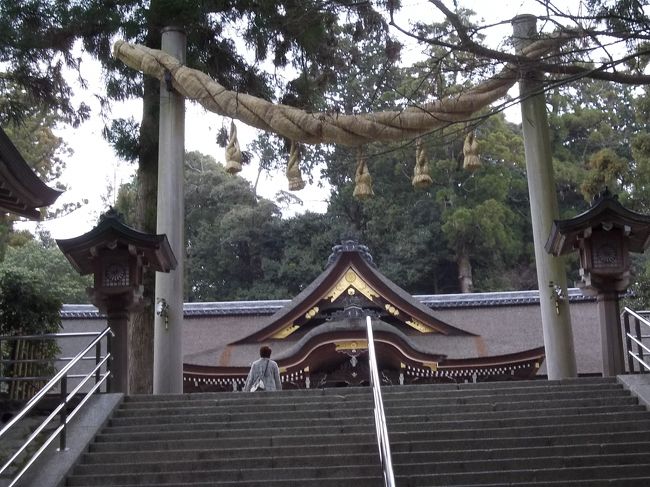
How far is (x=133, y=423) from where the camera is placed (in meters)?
7.74

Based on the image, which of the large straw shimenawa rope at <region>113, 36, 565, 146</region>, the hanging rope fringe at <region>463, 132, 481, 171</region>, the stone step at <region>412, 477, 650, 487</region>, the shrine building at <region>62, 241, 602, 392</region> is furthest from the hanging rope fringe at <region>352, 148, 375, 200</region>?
the shrine building at <region>62, 241, 602, 392</region>

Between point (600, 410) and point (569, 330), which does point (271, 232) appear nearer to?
point (569, 330)

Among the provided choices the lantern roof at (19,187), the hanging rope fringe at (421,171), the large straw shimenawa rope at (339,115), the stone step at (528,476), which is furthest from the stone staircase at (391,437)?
the large straw shimenawa rope at (339,115)

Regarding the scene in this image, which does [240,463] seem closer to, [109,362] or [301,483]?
[301,483]

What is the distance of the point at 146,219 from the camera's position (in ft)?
39.6

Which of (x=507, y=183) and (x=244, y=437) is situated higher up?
(x=507, y=183)

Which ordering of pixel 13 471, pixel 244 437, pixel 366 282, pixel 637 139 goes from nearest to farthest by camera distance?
pixel 13 471 → pixel 244 437 → pixel 637 139 → pixel 366 282

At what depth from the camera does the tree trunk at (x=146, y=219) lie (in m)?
11.4

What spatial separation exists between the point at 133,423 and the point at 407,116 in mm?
3915

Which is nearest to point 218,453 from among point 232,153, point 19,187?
point 19,187

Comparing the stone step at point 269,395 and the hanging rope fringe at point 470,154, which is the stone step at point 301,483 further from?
the hanging rope fringe at point 470,154

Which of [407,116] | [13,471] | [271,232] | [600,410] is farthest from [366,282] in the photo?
[271,232]

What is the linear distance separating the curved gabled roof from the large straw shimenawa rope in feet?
18.3

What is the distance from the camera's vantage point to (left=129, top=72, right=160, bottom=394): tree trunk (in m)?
11.4
